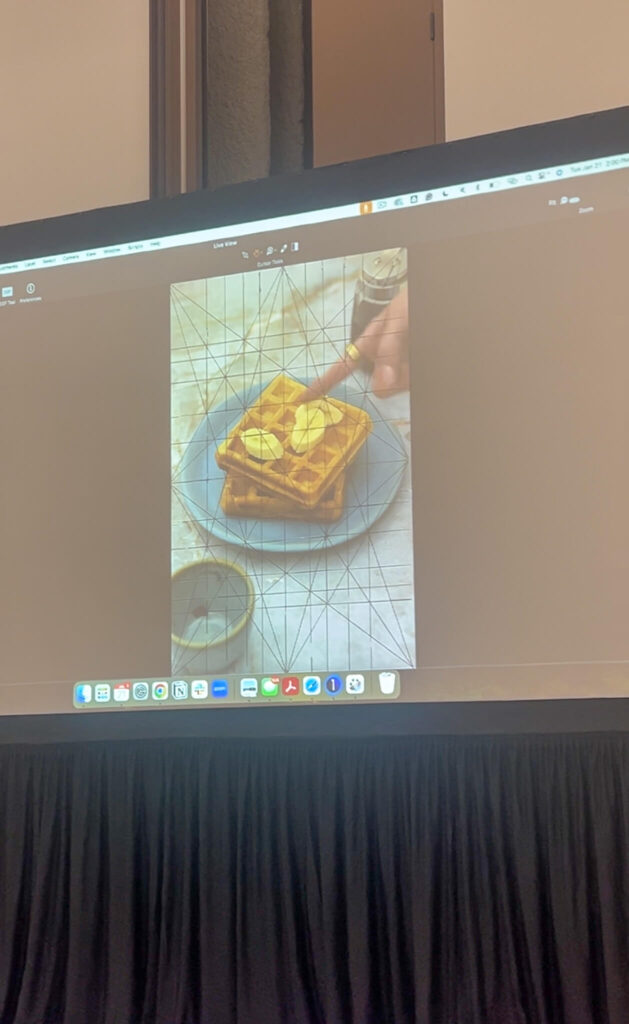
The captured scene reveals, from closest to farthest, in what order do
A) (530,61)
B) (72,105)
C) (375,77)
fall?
1. (530,61)
2. (375,77)
3. (72,105)

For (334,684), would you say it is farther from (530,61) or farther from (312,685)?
(530,61)

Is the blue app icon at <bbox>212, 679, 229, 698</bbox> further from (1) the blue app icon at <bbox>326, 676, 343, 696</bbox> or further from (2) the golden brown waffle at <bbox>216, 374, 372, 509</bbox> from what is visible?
(2) the golden brown waffle at <bbox>216, 374, 372, 509</bbox>

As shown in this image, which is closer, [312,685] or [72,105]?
[312,685]

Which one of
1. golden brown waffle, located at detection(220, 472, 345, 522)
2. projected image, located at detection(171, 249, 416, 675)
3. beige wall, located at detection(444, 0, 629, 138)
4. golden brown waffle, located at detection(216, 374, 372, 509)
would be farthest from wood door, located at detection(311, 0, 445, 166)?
golden brown waffle, located at detection(220, 472, 345, 522)

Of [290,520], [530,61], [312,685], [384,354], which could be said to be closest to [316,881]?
[312,685]

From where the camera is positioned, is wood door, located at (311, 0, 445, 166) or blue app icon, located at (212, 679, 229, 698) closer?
blue app icon, located at (212, 679, 229, 698)

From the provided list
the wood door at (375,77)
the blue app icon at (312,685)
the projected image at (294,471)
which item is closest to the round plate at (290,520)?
the projected image at (294,471)

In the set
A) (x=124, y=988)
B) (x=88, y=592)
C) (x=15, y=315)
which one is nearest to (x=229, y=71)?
(x=15, y=315)

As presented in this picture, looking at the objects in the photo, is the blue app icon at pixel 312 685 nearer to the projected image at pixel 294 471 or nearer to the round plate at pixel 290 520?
the projected image at pixel 294 471
